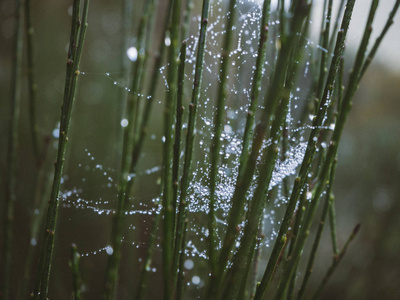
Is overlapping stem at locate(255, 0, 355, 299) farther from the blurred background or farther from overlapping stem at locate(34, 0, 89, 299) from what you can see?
the blurred background

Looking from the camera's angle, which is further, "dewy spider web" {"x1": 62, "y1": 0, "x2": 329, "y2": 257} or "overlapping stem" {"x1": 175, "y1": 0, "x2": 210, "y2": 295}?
"dewy spider web" {"x1": 62, "y1": 0, "x2": 329, "y2": 257}

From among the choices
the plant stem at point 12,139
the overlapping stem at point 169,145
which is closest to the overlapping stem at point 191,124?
the overlapping stem at point 169,145

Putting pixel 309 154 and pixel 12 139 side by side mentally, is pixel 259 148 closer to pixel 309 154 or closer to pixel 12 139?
pixel 309 154

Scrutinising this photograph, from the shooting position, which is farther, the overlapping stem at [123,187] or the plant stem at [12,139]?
the plant stem at [12,139]

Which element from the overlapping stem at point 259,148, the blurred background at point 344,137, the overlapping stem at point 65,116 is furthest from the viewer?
the blurred background at point 344,137

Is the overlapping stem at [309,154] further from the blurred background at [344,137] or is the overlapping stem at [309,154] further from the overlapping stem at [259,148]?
the blurred background at [344,137]

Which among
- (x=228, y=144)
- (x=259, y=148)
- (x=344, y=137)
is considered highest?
(x=344, y=137)

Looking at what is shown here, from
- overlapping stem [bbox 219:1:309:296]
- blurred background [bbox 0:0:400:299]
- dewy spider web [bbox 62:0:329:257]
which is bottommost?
overlapping stem [bbox 219:1:309:296]

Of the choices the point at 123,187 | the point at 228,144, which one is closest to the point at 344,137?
the point at 228,144

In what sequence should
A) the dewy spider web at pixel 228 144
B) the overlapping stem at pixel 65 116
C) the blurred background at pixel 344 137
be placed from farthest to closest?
the blurred background at pixel 344 137 < the dewy spider web at pixel 228 144 < the overlapping stem at pixel 65 116

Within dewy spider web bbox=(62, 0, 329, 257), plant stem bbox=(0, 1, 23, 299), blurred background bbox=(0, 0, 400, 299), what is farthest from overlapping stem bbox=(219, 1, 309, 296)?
blurred background bbox=(0, 0, 400, 299)

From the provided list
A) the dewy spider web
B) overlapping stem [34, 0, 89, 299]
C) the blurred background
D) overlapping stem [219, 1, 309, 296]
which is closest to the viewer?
overlapping stem [219, 1, 309, 296]

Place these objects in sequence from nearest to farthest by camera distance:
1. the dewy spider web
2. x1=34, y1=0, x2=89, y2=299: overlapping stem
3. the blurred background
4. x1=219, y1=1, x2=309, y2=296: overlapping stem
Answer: x1=219, y1=1, x2=309, y2=296: overlapping stem < x1=34, y1=0, x2=89, y2=299: overlapping stem < the dewy spider web < the blurred background
